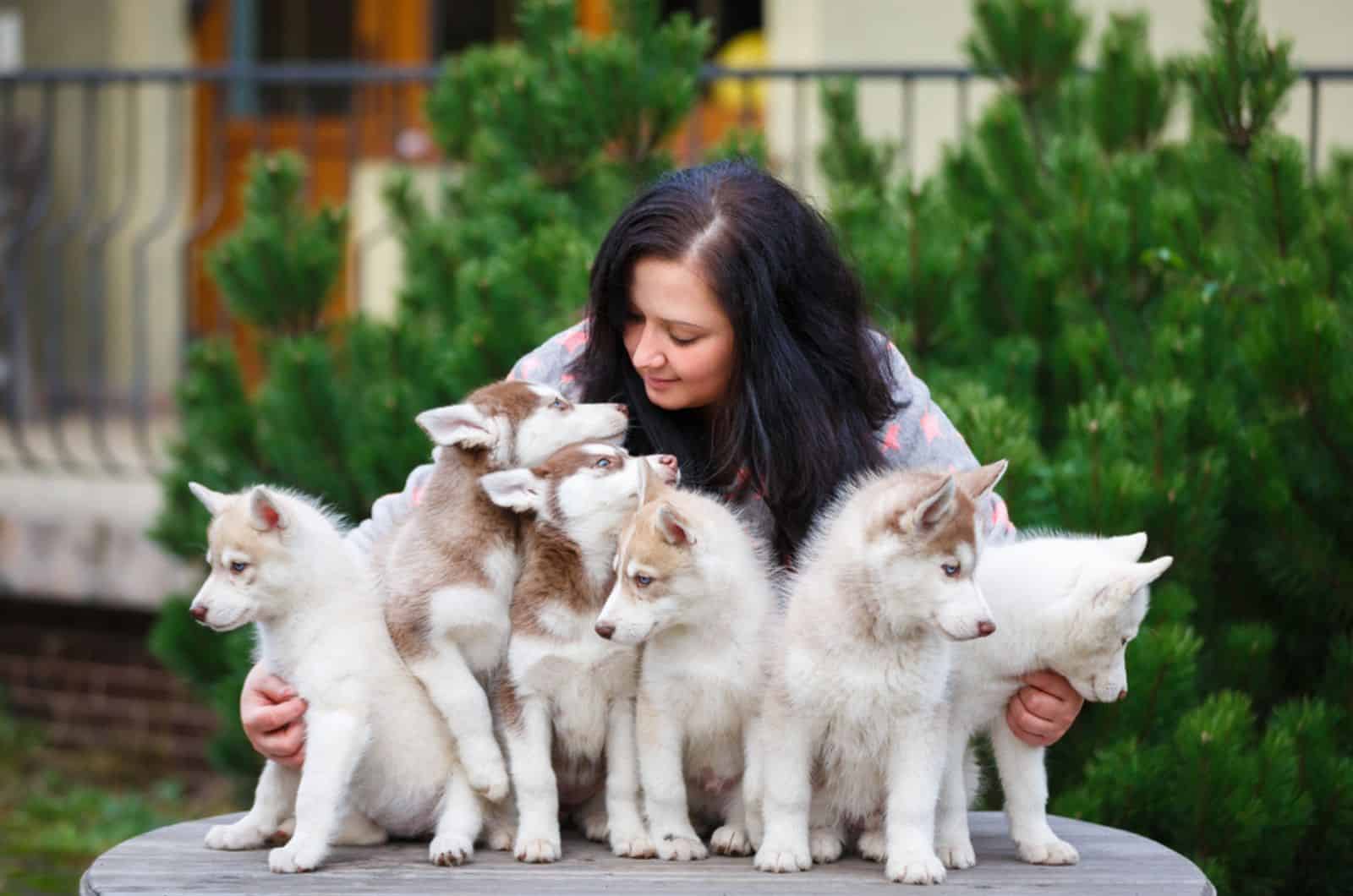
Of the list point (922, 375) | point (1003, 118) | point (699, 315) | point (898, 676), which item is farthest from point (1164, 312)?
point (898, 676)

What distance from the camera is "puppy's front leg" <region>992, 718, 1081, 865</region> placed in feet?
10.3

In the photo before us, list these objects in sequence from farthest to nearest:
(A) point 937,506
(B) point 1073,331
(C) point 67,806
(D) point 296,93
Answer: (D) point 296,93, (C) point 67,806, (B) point 1073,331, (A) point 937,506

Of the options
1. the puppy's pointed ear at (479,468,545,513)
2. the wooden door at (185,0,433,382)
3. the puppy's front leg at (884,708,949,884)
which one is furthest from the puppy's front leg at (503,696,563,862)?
the wooden door at (185,0,433,382)

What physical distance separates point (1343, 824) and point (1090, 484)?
0.99 meters

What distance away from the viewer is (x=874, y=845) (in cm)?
312

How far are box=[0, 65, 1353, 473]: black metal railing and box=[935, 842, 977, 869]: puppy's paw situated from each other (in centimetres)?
566

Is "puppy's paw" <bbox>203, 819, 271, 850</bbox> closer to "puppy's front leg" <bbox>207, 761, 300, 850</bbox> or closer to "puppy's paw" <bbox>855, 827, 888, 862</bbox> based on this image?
"puppy's front leg" <bbox>207, 761, 300, 850</bbox>

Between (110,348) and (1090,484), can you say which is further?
(110,348)

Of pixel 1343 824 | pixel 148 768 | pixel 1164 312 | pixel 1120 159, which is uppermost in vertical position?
pixel 1120 159

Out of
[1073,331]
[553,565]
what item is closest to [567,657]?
[553,565]

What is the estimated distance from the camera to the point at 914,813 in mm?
2949

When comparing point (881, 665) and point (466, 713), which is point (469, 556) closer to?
point (466, 713)

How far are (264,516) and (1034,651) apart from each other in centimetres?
135

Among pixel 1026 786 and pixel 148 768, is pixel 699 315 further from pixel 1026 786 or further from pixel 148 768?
pixel 148 768
